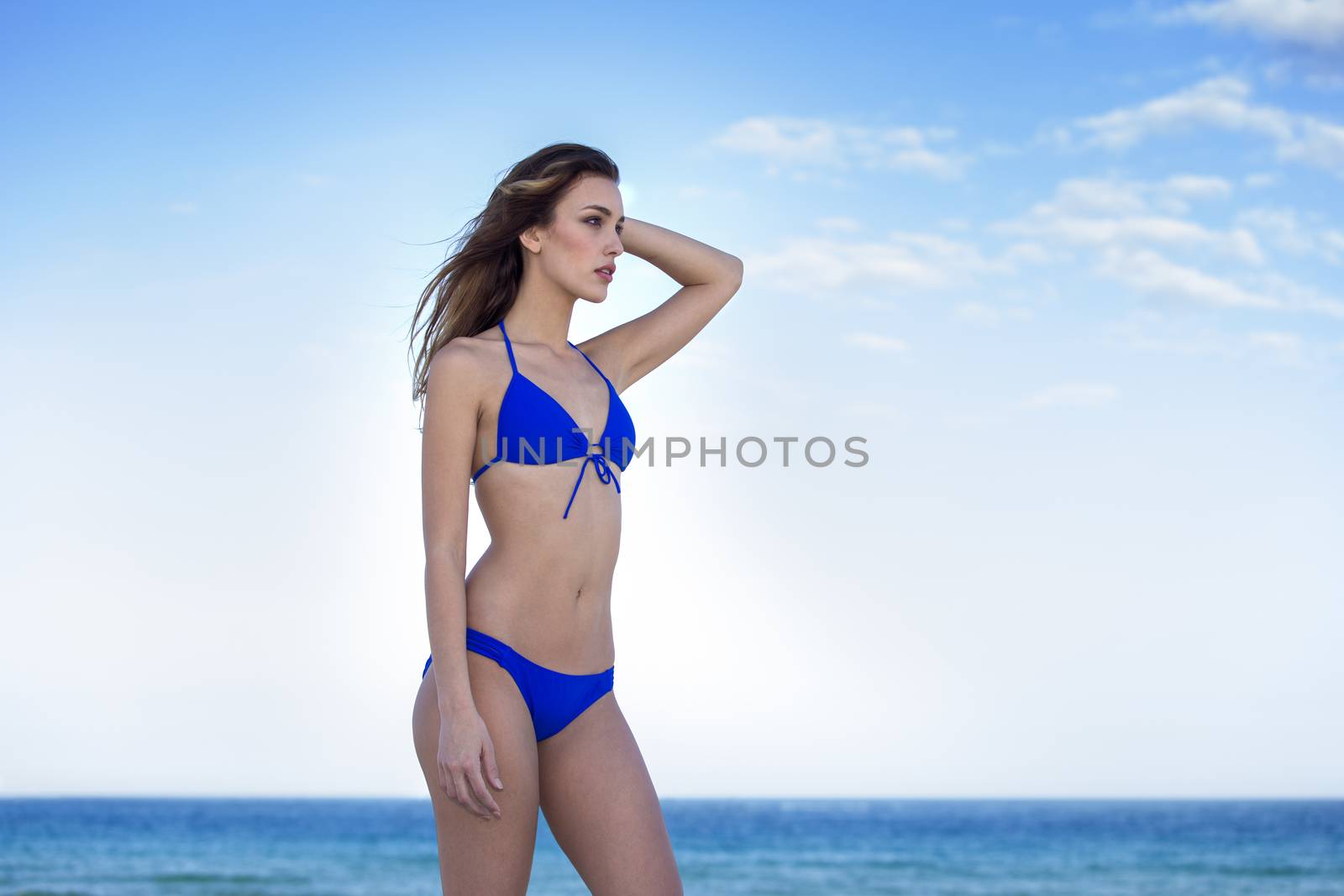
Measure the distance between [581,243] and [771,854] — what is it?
27644mm

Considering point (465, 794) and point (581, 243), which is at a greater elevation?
point (581, 243)

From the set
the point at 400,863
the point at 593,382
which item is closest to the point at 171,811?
the point at 400,863

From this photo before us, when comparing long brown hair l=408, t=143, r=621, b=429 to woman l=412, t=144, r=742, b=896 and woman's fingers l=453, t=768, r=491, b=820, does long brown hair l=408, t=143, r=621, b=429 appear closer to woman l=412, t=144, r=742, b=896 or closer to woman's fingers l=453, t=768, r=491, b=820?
woman l=412, t=144, r=742, b=896

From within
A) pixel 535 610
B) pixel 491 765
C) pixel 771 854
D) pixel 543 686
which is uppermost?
pixel 535 610

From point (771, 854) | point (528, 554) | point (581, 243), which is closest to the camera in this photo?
point (528, 554)

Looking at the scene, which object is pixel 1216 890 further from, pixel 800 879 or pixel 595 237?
pixel 595 237

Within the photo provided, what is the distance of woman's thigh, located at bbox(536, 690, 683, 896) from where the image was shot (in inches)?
114

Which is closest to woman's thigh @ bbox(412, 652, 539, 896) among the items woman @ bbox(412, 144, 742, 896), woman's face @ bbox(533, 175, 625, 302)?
woman @ bbox(412, 144, 742, 896)

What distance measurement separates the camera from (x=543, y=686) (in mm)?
2898

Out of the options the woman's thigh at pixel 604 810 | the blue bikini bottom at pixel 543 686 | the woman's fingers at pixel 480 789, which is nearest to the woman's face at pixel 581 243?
the blue bikini bottom at pixel 543 686

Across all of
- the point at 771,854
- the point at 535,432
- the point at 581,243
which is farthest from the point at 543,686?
the point at 771,854

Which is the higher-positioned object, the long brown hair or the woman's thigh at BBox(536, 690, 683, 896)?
the long brown hair

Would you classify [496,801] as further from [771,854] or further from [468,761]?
[771,854]

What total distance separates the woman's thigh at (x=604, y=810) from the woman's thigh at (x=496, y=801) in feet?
0.38
